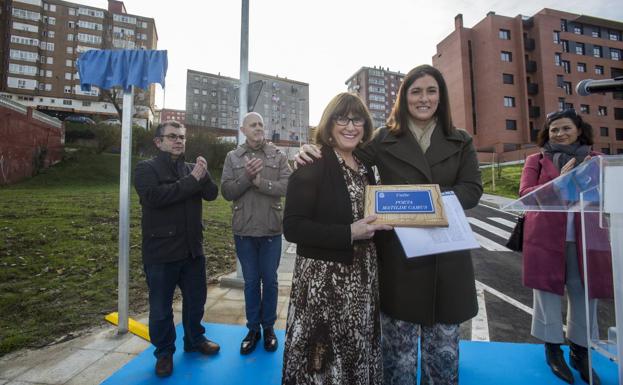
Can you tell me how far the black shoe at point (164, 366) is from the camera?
8.71 ft

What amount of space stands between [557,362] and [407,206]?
7.79 feet

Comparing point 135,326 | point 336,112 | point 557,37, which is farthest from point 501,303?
point 557,37

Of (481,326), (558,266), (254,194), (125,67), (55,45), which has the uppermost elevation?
(55,45)

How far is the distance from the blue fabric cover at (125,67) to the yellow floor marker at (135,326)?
2.71 meters

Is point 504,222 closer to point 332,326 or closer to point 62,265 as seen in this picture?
point 332,326

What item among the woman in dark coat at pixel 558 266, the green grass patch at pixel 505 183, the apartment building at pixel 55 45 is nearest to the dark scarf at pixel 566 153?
the woman in dark coat at pixel 558 266

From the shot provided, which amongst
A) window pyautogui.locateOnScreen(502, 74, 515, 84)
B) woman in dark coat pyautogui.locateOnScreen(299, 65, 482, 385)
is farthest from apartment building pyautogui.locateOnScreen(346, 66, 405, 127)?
woman in dark coat pyautogui.locateOnScreen(299, 65, 482, 385)

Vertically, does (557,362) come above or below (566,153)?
below

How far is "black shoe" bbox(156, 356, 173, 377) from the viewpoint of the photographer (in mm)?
2654

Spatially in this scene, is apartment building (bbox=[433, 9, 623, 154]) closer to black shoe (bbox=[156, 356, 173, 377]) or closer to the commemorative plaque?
the commemorative plaque

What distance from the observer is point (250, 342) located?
121 inches

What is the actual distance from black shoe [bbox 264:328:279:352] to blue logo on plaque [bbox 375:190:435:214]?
2.12 m

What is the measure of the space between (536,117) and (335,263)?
43.1 meters

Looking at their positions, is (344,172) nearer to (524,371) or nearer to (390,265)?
(390,265)
